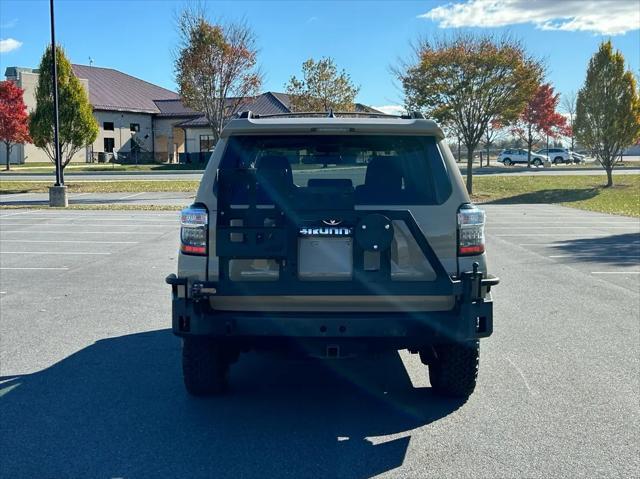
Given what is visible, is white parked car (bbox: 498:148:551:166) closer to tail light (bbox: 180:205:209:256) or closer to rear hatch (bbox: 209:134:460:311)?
rear hatch (bbox: 209:134:460:311)

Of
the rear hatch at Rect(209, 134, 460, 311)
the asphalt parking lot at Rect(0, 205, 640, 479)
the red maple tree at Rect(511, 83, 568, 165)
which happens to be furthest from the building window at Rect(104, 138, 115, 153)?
the rear hatch at Rect(209, 134, 460, 311)

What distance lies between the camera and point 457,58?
88.9 feet

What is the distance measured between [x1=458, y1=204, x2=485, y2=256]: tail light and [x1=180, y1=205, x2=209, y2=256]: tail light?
1.49 metres

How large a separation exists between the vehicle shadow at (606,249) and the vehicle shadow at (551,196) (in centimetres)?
1146

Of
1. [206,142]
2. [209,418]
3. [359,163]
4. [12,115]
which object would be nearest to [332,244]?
[359,163]

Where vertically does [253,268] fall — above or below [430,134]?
below

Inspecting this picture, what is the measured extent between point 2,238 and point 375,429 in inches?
512

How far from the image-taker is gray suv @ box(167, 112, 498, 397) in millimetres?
4234

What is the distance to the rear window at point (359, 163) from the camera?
14.7 ft

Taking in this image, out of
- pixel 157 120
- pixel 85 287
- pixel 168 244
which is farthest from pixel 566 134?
pixel 85 287

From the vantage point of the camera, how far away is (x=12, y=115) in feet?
162

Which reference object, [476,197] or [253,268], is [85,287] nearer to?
[253,268]

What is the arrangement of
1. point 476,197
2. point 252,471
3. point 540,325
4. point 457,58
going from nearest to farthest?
1. point 252,471
2. point 540,325
3. point 457,58
4. point 476,197

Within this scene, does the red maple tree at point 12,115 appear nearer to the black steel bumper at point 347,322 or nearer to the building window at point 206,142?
the building window at point 206,142
